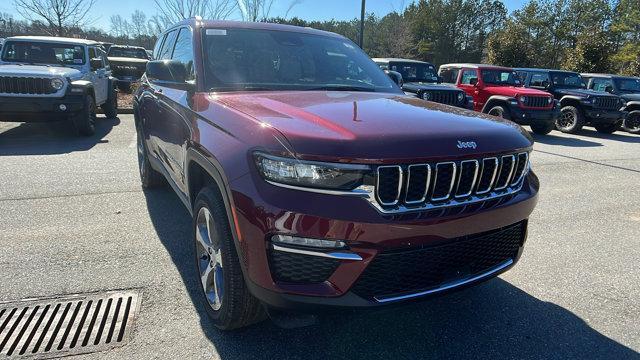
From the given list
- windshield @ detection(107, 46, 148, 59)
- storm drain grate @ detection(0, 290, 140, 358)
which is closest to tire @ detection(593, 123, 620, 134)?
storm drain grate @ detection(0, 290, 140, 358)

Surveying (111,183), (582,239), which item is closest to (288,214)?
(582,239)

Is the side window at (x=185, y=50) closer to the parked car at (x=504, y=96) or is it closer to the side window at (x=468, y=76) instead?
the parked car at (x=504, y=96)

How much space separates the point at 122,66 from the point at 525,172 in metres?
15.7

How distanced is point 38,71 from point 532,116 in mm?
11245

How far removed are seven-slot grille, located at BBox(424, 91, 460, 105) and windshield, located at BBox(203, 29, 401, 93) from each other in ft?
23.4

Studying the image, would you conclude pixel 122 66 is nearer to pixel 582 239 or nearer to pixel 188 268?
pixel 188 268

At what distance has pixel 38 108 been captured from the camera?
25.7 ft

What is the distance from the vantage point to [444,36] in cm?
4738

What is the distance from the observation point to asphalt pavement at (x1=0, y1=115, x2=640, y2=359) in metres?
2.49

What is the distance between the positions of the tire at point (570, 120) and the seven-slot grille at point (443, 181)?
39.9 feet

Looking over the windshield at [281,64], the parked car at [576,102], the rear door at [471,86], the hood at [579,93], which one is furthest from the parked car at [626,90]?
the windshield at [281,64]

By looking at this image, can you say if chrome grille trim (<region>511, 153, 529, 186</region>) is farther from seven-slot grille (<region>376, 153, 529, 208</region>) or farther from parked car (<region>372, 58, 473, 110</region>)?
parked car (<region>372, 58, 473, 110</region>)

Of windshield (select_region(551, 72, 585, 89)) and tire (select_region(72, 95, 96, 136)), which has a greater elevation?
windshield (select_region(551, 72, 585, 89))

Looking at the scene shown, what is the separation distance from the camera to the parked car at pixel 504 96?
37.4 feet
